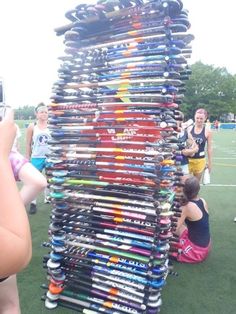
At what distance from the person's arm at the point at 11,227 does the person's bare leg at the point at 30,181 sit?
0.98 m

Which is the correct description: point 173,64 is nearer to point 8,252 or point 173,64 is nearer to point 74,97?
point 74,97

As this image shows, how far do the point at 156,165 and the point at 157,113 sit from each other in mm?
438

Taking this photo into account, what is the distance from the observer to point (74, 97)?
319 centimetres

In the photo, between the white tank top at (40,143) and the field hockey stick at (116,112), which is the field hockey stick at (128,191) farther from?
the white tank top at (40,143)

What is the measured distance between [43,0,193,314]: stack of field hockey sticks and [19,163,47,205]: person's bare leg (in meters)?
0.96

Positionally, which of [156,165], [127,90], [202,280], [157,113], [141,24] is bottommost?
[202,280]

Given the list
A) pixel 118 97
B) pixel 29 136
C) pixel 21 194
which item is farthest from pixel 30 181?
pixel 29 136

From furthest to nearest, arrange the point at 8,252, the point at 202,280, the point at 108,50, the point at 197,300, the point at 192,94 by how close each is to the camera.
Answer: the point at 192,94 → the point at 202,280 → the point at 197,300 → the point at 108,50 → the point at 8,252

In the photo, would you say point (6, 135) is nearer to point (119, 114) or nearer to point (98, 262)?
point (119, 114)

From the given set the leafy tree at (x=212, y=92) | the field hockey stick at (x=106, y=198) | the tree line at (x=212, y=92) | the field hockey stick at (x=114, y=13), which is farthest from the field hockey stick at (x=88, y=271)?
the leafy tree at (x=212, y=92)

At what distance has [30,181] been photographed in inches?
83.1

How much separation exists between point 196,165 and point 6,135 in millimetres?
5575

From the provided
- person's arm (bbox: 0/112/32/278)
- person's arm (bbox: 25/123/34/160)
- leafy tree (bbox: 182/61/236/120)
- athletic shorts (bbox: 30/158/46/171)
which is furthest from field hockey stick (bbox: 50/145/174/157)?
leafy tree (bbox: 182/61/236/120)

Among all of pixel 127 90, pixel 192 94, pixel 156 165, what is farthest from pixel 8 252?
pixel 192 94
